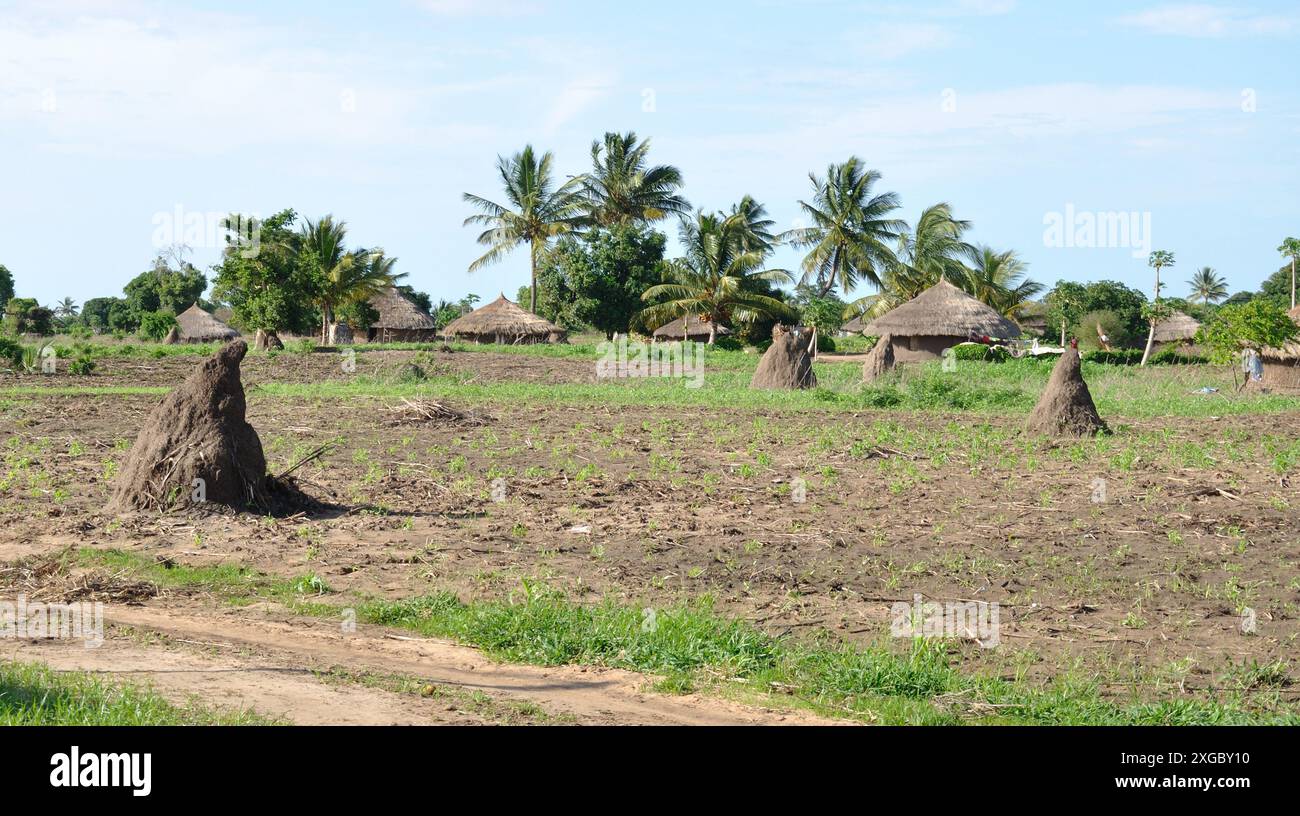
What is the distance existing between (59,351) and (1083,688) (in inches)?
1274

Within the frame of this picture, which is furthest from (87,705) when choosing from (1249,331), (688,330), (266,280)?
(688,330)

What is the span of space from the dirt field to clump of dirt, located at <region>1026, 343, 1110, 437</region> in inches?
22.1

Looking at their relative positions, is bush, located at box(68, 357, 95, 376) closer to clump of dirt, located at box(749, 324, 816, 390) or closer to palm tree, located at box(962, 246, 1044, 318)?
clump of dirt, located at box(749, 324, 816, 390)

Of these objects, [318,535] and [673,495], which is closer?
[318,535]

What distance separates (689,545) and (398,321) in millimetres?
43054

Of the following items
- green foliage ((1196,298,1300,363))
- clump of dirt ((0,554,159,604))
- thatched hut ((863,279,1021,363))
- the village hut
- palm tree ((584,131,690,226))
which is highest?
palm tree ((584,131,690,226))

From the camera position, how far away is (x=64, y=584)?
25.4ft

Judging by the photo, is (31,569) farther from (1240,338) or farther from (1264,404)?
(1240,338)

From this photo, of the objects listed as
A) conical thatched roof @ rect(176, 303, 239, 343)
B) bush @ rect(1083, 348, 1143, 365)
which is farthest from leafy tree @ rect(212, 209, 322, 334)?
bush @ rect(1083, 348, 1143, 365)

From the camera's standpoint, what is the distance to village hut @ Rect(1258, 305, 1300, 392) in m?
26.2

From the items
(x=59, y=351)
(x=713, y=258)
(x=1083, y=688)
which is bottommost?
(x=1083, y=688)

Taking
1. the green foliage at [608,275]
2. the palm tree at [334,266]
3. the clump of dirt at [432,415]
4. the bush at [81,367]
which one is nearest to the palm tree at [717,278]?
the green foliage at [608,275]
